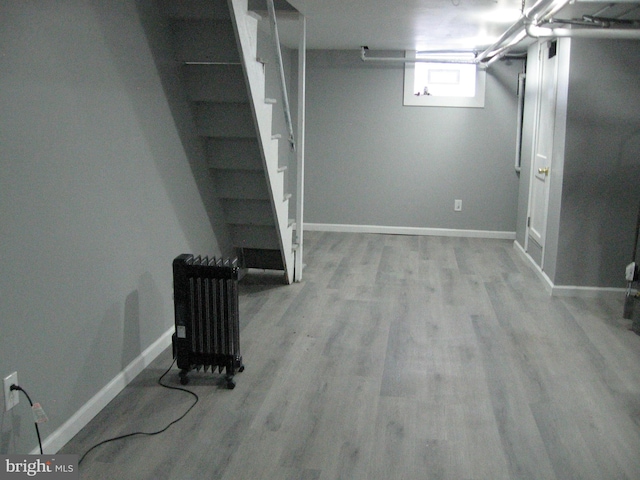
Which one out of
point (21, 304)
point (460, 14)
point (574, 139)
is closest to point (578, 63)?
point (574, 139)

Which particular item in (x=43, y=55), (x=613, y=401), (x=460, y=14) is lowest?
(x=613, y=401)

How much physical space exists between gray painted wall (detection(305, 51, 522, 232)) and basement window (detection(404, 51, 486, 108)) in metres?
0.07

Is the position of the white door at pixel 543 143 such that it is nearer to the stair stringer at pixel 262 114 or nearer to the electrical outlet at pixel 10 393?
the stair stringer at pixel 262 114

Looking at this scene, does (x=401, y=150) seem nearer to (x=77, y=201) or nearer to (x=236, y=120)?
(x=236, y=120)

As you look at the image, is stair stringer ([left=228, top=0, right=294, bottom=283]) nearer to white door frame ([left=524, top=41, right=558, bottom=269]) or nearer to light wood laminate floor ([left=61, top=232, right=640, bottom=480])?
light wood laminate floor ([left=61, top=232, right=640, bottom=480])

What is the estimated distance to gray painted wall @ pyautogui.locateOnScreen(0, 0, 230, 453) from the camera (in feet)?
6.97

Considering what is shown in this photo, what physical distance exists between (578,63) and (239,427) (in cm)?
333

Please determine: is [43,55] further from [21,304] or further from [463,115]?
[463,115]

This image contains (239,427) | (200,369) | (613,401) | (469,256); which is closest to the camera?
(239,427)

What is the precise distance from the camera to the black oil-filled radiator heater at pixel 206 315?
2.94 meters

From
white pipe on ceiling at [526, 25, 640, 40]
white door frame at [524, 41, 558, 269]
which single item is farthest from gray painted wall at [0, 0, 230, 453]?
white door frame at [524, 41, 558, 269]

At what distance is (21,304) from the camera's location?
2.16 meters

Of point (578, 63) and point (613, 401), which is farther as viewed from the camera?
point (578, 63)

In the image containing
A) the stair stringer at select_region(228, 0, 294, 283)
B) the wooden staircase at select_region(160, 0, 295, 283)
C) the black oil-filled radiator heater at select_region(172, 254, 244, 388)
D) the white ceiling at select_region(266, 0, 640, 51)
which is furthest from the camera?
the white ceiling at select_region(266, 0, 640, 51)
